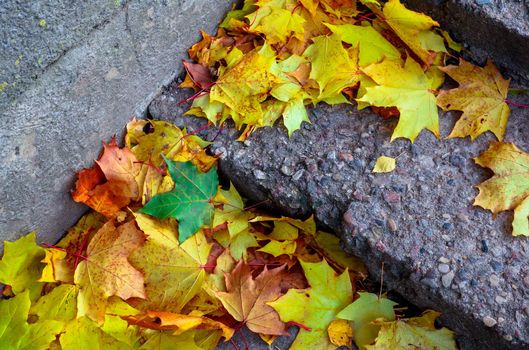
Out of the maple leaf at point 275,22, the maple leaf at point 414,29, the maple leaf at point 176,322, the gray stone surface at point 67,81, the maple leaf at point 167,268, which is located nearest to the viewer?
the gray stone surface at point 67,81

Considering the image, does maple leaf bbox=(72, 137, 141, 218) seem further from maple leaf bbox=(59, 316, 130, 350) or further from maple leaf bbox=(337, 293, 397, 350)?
maple leaf bbox=(337, 293, 397, 350)

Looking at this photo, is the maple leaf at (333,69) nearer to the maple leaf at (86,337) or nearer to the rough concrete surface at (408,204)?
the rough concrete surface at (408,204)

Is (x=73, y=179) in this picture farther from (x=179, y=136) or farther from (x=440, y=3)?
(x=440, y=3)

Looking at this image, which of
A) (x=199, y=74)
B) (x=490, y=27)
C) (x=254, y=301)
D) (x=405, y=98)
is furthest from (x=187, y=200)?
(x=490, y=27)

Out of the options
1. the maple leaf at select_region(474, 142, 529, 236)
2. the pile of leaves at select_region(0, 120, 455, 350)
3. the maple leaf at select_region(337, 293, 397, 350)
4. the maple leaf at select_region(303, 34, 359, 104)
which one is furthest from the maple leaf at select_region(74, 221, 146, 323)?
the maple leaf at select_region(474, 142, 529, 236)

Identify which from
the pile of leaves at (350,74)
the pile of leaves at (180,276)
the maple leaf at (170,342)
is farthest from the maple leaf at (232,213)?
the maple leaf at (170,342)

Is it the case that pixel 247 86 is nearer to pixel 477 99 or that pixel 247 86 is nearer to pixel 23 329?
pixel 477 99
